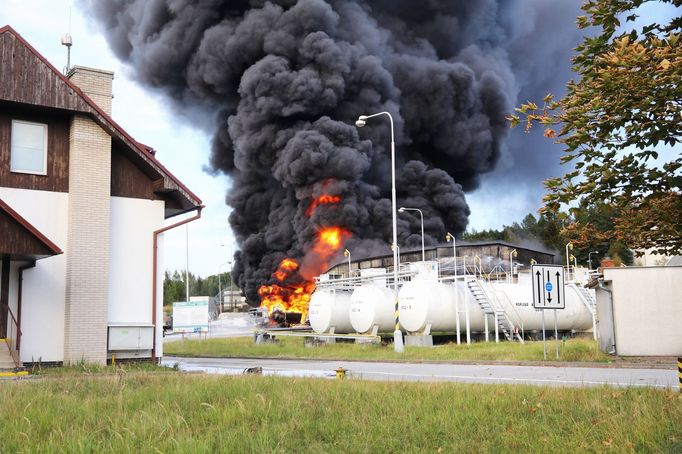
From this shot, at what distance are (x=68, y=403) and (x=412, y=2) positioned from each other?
7321 cm

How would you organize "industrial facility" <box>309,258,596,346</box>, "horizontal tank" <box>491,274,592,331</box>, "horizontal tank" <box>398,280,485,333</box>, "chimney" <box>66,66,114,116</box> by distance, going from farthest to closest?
"horizontal tank" <box>491,274,592,331</box> < "industrial facility" <box>309,258,596,346</box> < "horizontal tank" <box>398,280,485,333</box> < "chimney" <box>66,66,114,116</box>

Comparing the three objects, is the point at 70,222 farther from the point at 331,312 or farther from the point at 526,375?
the point at 331,312

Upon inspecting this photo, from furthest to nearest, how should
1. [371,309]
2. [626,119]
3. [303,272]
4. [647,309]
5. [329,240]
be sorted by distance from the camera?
1. [329,240]
2. [303,272]
3. [371,309]
4. [647,309]
5. [626,119]

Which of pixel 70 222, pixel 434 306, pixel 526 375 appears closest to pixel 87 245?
pixel 70 222

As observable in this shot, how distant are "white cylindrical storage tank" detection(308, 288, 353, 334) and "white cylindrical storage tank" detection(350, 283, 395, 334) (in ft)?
5.77

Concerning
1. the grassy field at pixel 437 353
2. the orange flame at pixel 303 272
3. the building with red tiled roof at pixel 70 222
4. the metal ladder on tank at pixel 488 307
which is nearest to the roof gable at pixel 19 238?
Result: the building with red tiled roof at pixel 70 222

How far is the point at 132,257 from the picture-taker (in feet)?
64.2

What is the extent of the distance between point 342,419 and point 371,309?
25569 millimetres

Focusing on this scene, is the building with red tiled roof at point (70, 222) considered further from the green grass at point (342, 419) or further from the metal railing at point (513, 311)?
the metal railing at point (513, 311)

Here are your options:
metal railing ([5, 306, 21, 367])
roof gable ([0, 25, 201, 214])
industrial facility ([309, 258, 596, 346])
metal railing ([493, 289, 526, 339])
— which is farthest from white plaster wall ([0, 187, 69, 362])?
metal railing ([493, 289, 526, 339])

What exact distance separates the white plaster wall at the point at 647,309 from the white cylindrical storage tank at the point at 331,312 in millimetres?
17584

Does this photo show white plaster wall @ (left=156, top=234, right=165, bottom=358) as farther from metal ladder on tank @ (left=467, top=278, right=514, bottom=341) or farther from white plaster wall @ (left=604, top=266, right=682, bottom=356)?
metal ladder on tank @ (left=467, top=278, right=514, bottom=341)

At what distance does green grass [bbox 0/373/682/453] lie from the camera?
6.62 m

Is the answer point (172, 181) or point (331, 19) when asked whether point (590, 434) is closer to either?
point (172, 181)
